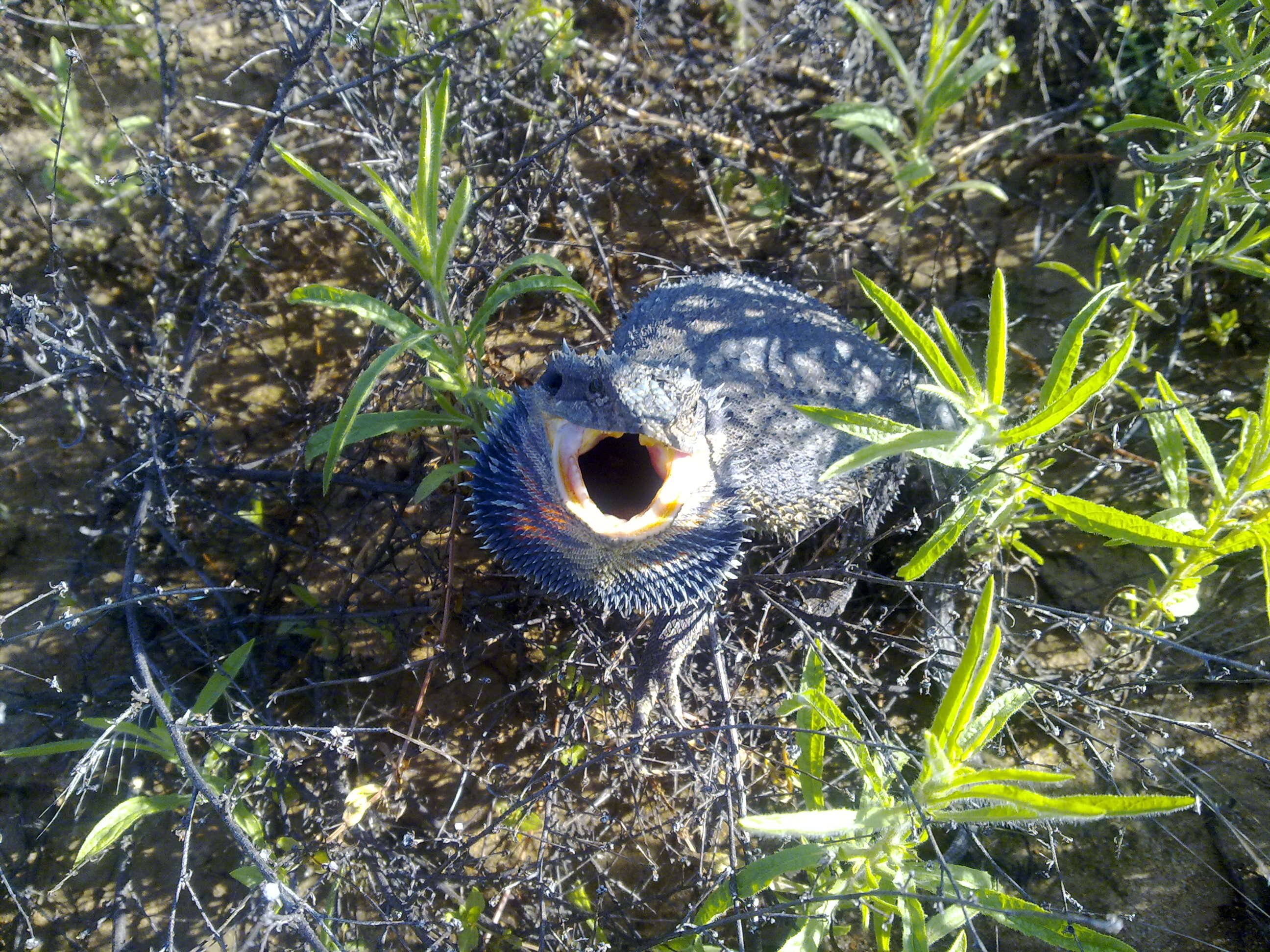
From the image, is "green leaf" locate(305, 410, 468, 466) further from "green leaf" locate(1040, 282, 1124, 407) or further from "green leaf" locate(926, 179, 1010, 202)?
"green leaf" locate(926, 179, 1010, 202)

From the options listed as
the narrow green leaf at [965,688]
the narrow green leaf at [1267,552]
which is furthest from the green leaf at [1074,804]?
the narrow green leaf at [1267,552]

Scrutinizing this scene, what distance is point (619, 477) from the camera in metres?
2.63

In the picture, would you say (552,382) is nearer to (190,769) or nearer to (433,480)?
(433,480)

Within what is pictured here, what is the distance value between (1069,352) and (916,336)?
39 cm

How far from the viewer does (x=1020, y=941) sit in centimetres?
262

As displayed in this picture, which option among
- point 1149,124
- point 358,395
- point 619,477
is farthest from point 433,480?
point 1149,124

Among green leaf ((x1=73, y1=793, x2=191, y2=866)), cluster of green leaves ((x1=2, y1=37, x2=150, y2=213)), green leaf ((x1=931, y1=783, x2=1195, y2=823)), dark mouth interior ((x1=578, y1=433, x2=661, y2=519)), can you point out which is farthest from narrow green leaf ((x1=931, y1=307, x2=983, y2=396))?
cluster of green leaves ((x1=2, y1=37, x2=150, y2=213))

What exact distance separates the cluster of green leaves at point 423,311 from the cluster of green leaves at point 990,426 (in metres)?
1.13

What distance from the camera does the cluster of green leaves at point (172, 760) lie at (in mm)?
2379

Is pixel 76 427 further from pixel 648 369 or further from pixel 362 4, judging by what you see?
pixel 648 369

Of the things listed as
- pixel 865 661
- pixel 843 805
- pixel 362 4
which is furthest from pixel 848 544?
pixel 362 4

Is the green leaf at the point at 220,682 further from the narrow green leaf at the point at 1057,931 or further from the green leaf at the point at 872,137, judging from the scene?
the green leaf at the point at 872,137

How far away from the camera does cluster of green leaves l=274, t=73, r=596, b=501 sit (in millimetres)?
2270

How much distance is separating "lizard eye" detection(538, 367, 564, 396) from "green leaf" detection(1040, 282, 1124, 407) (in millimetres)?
1342
